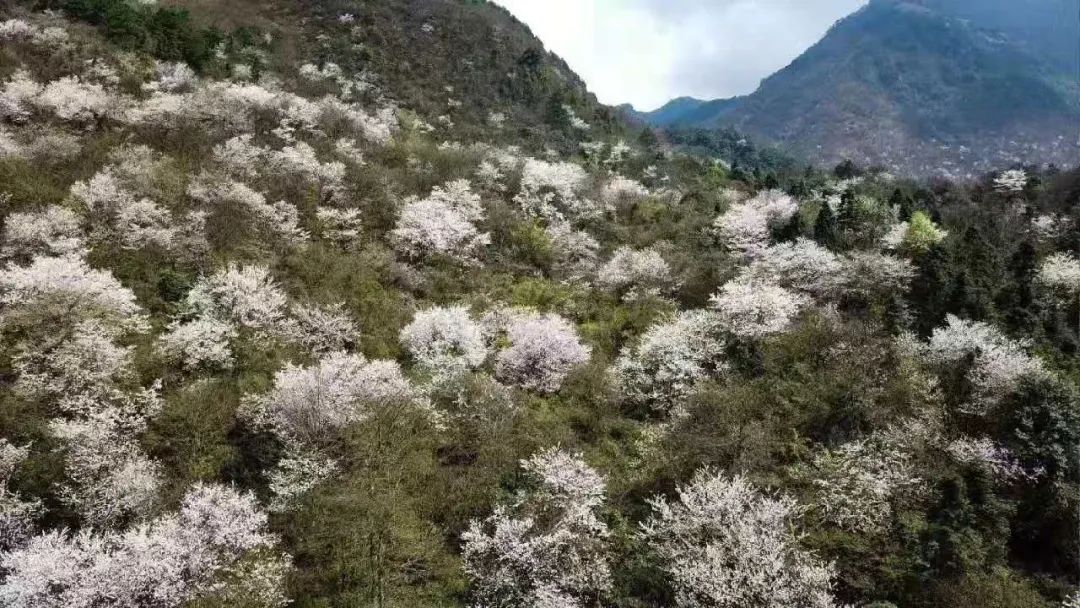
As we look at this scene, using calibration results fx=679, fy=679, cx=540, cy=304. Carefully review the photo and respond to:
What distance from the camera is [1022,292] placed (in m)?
45.9

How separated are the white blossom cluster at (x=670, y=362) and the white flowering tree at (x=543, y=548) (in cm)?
1142

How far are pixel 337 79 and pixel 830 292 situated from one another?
66.3 metres

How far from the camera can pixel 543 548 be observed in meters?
28.1

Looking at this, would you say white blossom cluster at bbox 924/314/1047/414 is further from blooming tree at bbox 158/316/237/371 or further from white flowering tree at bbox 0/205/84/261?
white flowering tree at bbox 0/205/84/261

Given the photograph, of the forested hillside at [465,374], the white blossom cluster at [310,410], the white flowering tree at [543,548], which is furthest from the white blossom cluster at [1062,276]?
the white blossom cluster at [310,410]

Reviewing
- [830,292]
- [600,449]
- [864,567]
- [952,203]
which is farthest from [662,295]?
[952,203]

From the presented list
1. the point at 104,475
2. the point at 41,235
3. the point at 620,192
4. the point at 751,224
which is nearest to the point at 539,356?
the point at 104,475

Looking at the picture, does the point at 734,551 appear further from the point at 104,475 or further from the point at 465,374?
the point at 104,475

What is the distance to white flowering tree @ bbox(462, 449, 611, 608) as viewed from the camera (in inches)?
1087

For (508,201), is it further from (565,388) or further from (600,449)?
(600,449)

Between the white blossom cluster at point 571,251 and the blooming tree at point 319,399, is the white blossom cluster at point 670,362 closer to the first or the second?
the white blossom cluster at point 571,251

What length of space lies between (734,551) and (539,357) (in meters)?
19.6

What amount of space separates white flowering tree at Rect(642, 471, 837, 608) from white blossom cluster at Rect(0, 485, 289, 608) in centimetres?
1538

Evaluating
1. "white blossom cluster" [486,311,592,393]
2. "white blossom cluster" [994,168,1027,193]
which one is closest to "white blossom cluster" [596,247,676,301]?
"white blossom cluster" [486,311,592,393]
